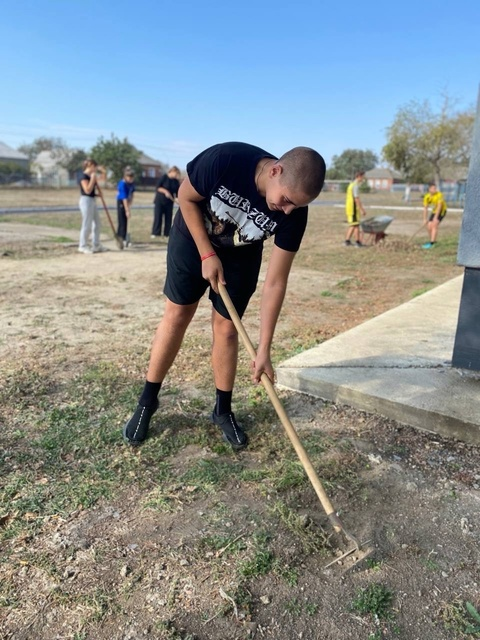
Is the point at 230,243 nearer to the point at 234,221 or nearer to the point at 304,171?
the point at 234,221

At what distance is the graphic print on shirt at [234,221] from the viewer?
2332mm

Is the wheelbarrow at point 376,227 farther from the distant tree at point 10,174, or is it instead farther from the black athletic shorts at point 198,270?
the distant tree at point 10,174

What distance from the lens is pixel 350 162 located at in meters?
100

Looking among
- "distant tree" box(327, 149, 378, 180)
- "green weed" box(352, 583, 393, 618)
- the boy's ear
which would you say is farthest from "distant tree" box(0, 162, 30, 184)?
A: "green weed" box(352, 583, 393, 618)

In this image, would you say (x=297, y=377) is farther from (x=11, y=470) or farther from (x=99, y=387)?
(x=11, y=470)

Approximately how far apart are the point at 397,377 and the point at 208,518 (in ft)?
5.53

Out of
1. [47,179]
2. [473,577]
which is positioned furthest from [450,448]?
[47,179]

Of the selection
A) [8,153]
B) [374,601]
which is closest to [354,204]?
[374,601]

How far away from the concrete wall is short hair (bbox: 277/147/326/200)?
4.94ft

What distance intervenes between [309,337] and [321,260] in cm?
529

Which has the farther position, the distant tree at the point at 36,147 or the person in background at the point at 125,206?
the distant tree at the point at 36,147

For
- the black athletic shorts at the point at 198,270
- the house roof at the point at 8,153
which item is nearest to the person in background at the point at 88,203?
the black athletic shorts at the point at 198,270

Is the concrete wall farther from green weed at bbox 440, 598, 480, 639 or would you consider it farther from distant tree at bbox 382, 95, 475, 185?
distant tree at bbox 382, 95, 475, 185

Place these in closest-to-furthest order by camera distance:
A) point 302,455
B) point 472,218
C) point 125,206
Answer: point 302,455, point 472,218, point 125,206
